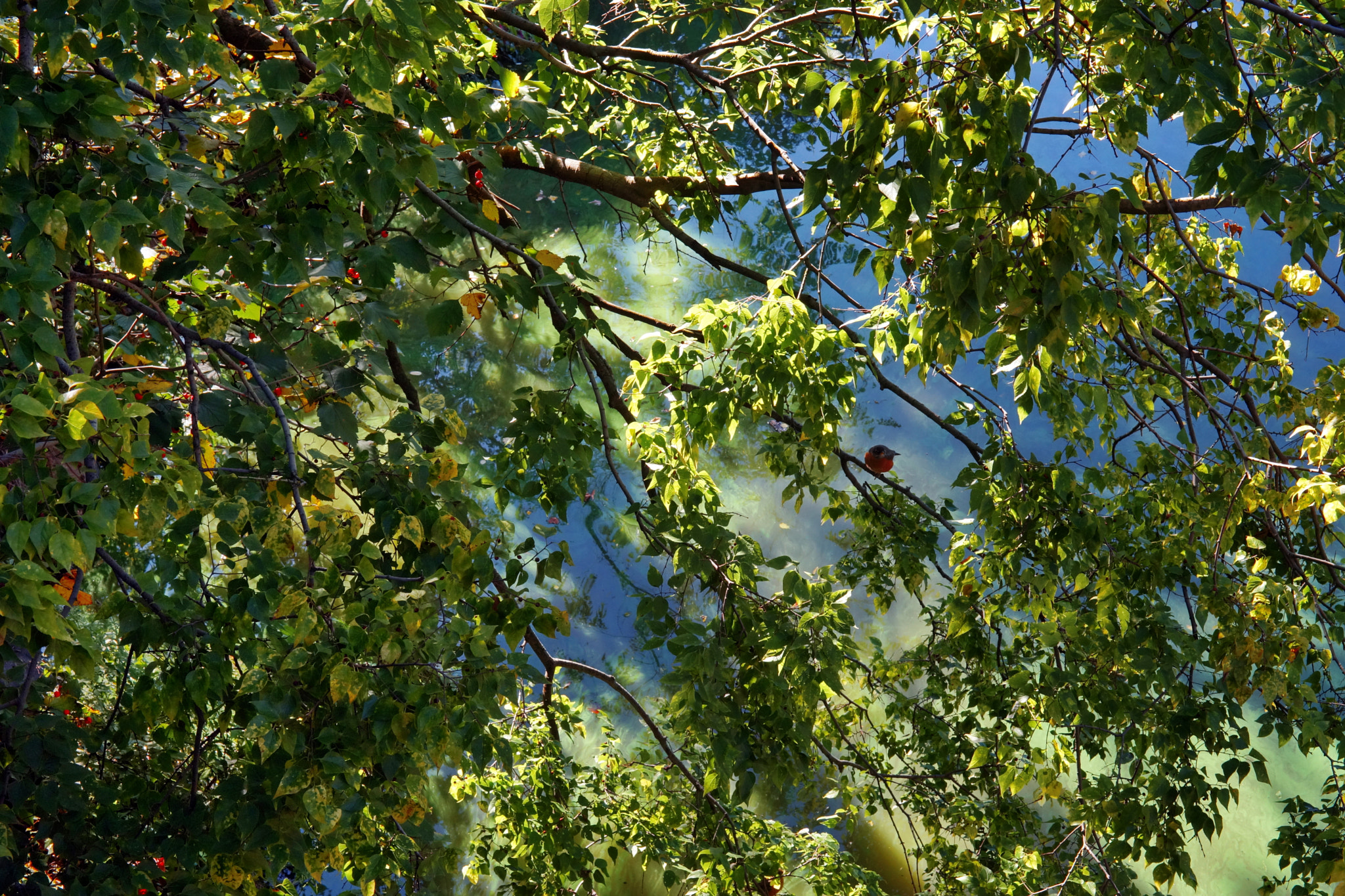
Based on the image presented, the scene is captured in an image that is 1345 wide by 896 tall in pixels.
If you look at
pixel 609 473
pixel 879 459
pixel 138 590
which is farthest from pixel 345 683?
pixel 609 473

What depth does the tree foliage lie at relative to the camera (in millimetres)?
982

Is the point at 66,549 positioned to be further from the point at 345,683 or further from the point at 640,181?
the point at 640,181

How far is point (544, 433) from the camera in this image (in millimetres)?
1737

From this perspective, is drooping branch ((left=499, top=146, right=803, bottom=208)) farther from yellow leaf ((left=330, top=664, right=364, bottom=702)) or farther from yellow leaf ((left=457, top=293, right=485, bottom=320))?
yellow leaf ((left=330, top=664, right=364, bottom=702))

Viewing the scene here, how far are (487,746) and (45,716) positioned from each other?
2.24 ft

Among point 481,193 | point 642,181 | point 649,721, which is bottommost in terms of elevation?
point 649,721

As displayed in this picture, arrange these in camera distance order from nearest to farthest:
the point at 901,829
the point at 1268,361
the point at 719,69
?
the point at 1268,361, the point at 719,69, the point at 901,829

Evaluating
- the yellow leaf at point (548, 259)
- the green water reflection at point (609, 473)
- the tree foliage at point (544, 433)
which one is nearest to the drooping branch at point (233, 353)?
the tree foliage at point (544, 433)

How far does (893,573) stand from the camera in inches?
100

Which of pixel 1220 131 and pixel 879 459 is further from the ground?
pixel 879 459

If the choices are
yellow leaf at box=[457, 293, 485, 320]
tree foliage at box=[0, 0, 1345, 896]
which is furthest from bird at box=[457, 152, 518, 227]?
yellow leaf at box=[457, 293, 485, 320]

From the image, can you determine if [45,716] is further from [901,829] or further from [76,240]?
[901,829]

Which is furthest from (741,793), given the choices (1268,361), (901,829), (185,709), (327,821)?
(901,829)

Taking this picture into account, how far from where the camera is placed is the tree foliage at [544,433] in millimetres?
982
